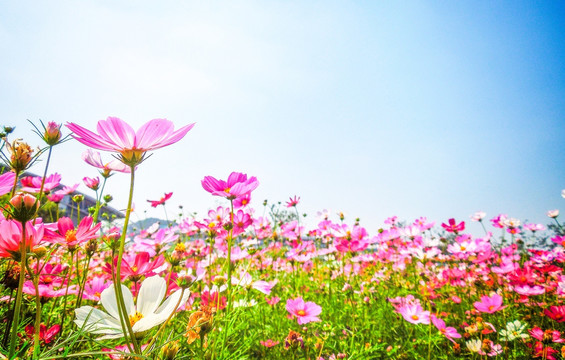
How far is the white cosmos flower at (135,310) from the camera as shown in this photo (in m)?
0.42

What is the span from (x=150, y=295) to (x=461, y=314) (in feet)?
6.32

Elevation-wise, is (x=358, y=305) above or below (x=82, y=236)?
below

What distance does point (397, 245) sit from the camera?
2594 millimetres

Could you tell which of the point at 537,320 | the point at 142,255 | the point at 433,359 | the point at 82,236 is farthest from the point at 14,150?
the point at 537,320

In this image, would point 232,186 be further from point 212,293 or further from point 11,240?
point 212,293

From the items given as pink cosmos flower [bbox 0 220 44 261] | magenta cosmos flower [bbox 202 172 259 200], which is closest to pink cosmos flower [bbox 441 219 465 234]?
magenta cosmos flower [bbox 202 172 259 200]

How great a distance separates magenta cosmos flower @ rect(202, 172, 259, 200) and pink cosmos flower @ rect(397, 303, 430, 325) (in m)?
0.93

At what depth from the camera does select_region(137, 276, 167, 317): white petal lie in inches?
19.5

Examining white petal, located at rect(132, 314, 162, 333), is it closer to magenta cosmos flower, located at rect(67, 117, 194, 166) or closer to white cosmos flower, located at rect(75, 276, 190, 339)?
white cosmos flower, located at rect(75, 276, 190, 339)

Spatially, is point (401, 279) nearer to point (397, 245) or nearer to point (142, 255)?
point (397, 245)

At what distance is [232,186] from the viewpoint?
2.39 feet

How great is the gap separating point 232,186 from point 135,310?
34 centimetres

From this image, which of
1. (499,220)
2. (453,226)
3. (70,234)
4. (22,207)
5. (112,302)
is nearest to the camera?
(22,207)

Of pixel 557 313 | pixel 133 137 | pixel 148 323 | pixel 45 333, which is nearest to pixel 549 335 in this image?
pixel 557 313
